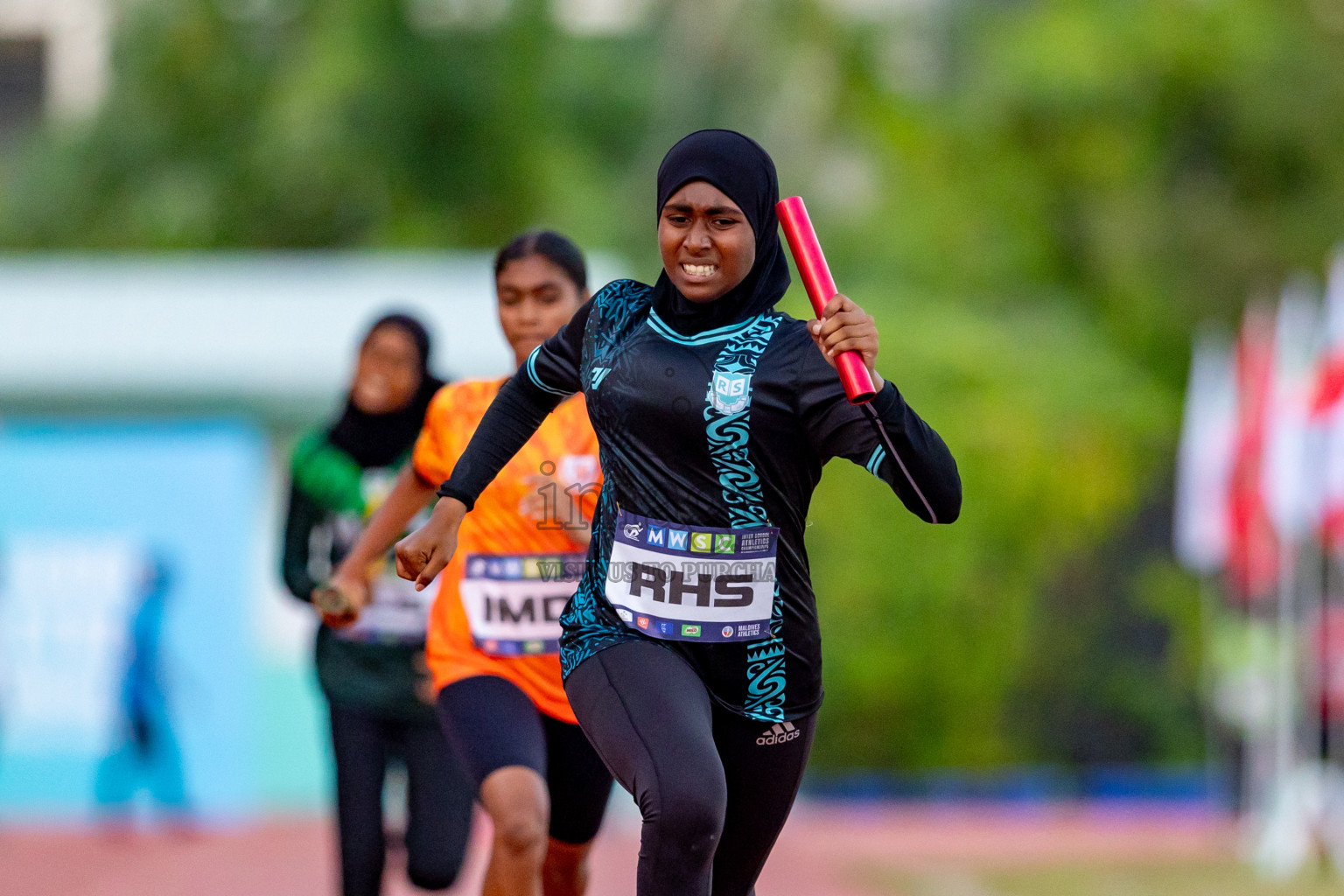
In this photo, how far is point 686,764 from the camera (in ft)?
13.2

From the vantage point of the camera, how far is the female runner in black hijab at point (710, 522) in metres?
4.06

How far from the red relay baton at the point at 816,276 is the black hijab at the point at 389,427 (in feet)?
8.82

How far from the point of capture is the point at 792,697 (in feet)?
14.2

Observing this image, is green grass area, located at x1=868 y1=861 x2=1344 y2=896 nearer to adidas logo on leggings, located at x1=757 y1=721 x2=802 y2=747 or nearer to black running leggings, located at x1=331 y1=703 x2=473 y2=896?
black running leggings, located at x1=331 y1=703 x2=473 y2=896

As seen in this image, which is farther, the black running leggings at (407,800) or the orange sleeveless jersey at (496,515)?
the black running leggings at (407,800)

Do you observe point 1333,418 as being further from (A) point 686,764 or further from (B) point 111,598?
(A) point 686,764

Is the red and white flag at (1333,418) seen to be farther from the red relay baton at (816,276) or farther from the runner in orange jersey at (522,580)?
the red relay baton at (816,276)

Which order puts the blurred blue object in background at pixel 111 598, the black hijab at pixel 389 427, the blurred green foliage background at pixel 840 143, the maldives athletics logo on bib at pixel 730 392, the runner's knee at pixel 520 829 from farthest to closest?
the blurred green foliage background at pixel 840 143, the blurred blue object in background at pixel 111 598, the black hijab at pixel 389 427, the runner's knee at pixel 520 829, the maldives athletics logo on bib at pixel 730 392

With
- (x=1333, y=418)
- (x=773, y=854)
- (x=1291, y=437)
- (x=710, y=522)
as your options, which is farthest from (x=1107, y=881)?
(x=710, y=522)

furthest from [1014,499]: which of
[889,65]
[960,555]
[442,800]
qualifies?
[442,800]

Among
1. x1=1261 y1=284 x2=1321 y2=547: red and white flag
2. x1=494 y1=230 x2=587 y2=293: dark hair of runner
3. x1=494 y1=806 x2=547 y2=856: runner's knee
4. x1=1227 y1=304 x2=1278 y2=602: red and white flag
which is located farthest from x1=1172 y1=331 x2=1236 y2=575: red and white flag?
x1=494 y1=806 x2=547 y2=856: runner's knee

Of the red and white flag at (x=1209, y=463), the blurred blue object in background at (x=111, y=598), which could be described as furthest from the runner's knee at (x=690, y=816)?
the red and white flag at (x=1209, y=463)

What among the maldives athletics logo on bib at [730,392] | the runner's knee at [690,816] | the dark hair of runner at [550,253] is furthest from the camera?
the dark hair of runner at [550,253]

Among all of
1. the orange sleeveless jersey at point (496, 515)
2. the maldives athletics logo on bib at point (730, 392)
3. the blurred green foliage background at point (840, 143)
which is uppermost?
the blurred green foliage background at point (840, 143)
